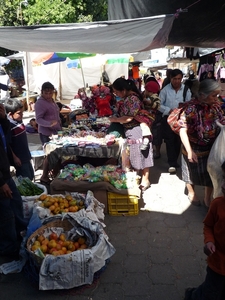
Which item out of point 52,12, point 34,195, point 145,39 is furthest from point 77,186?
point 52,12

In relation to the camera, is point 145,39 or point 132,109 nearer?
point 145,39

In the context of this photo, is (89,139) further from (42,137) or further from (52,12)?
(52,12)

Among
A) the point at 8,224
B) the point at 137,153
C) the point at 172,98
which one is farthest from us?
the point at 172,98

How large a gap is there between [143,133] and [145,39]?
1.48 meters

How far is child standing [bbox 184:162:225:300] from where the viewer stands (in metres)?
1.94

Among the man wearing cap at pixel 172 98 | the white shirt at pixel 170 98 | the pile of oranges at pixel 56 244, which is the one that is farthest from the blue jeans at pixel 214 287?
the white shirt at pixel 170 98

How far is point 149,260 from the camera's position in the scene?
10.3ft

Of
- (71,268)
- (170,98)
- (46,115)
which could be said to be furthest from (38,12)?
(71,268)

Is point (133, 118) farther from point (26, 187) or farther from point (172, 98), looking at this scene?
point (26, 187)

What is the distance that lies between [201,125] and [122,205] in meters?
1.49

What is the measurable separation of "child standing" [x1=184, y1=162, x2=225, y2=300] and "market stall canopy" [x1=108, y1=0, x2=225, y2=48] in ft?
6.69

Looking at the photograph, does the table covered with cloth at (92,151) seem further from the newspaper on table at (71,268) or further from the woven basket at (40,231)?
the newspaper on table at (71,268)

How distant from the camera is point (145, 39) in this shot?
3.30 metres

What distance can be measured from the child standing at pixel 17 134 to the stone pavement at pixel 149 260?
1.34 meters
